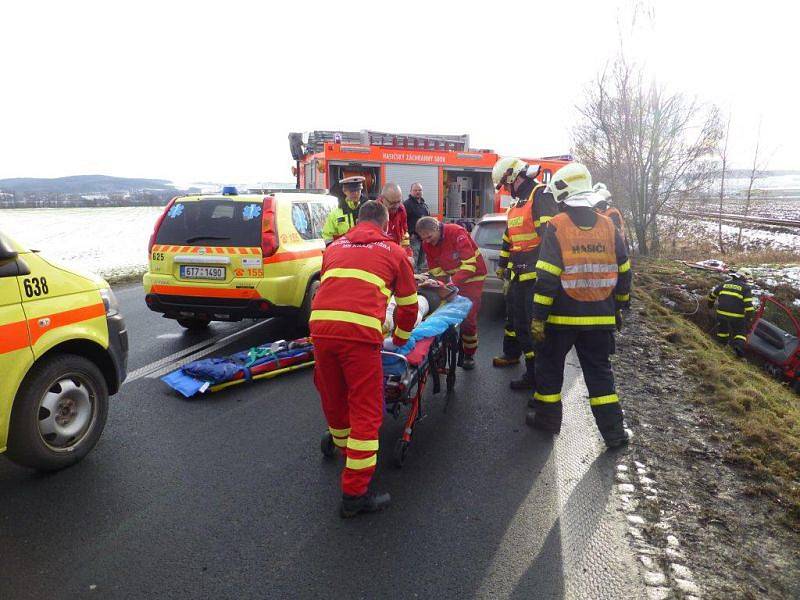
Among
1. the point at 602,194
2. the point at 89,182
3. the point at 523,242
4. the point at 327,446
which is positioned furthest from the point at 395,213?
the point at 89,182

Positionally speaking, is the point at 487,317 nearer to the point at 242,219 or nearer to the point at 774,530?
the point at 242,219

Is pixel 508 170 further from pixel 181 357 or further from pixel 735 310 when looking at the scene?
pixel 735 310

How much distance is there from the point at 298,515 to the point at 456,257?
10.8 feet

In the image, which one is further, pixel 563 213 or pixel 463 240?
pixel 463 240

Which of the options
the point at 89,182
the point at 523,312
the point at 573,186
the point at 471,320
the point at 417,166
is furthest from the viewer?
the point at 89,182

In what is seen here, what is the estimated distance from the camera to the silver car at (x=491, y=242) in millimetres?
8086

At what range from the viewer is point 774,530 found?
9.55ft

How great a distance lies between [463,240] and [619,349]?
2.32 meters

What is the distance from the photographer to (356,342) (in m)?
3.02

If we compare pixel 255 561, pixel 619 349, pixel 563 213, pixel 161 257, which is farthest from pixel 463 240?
pixel 255 561

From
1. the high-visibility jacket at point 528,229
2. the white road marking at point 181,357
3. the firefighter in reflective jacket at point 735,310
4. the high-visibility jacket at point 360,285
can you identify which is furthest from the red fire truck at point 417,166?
the high-visibility jacket at point 360,285

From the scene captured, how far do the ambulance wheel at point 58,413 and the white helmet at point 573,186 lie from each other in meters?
3.46

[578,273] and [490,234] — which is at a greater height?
[578,273]

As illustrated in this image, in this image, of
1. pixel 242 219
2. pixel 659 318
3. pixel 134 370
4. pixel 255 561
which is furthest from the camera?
pixel 659 318
